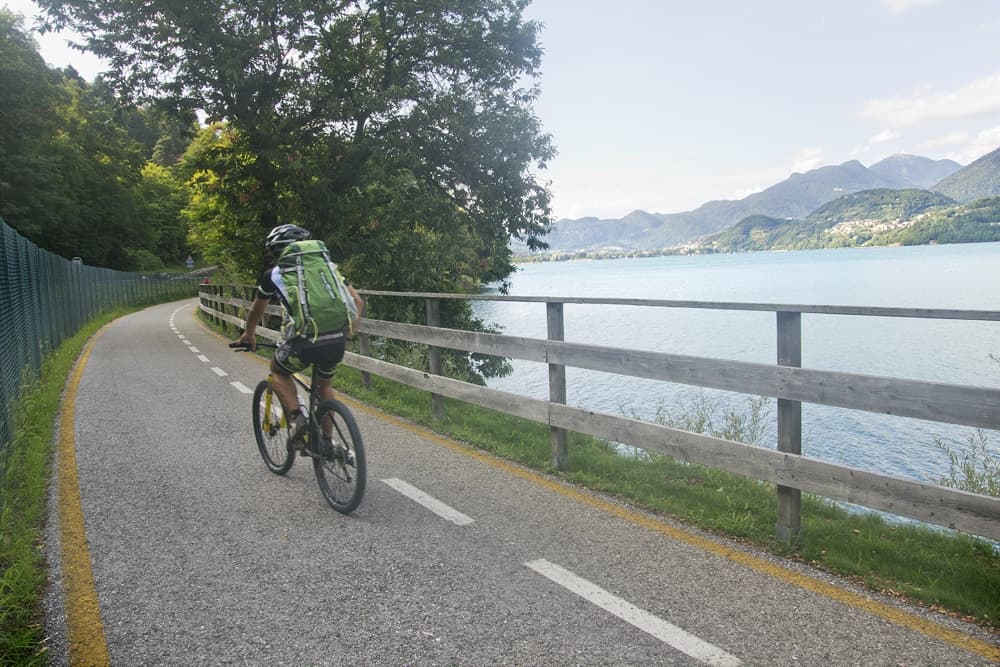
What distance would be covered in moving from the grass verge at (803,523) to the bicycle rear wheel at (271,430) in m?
1.84

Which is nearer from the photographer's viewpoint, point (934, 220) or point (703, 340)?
point (703, 340)

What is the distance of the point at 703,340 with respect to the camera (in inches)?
899

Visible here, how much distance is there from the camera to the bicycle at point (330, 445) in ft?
15.3

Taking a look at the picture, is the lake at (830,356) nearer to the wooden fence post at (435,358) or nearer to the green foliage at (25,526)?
the wooden fence post at (435,358)

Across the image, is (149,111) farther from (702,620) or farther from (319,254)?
(702,620)

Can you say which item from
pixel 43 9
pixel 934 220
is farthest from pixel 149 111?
pixel 934 220

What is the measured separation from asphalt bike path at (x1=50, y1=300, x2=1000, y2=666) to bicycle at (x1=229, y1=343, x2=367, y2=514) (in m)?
0.16

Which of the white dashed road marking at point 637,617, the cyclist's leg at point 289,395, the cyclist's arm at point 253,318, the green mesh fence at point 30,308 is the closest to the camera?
the white dashed road marking at point 637,617

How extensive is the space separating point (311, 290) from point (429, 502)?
1683mm

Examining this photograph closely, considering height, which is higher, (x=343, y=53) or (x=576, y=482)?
(x=343, y=53)

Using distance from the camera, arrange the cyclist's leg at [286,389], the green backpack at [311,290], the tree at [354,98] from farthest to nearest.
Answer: the tree at [354,98] < the cyclist's leg at [286,389] < the green backpack at [311,290]

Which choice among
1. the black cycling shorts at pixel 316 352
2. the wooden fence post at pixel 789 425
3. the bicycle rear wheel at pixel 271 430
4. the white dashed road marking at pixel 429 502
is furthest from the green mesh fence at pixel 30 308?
the wooden fence post at pixel 789 425

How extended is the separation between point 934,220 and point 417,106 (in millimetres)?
167358

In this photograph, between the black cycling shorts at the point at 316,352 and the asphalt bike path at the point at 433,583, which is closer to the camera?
the asphalt bike path at the point at 433,583
